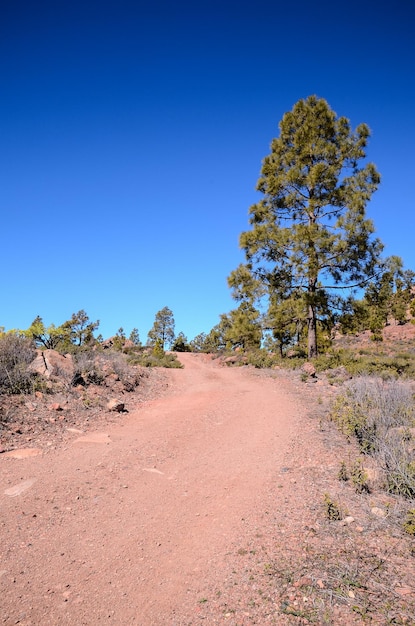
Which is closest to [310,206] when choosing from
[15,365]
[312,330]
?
[312,330]

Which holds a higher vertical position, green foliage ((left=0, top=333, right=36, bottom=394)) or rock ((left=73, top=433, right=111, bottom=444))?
green foliage ((left=0, top=333, right=36, bottom=394))

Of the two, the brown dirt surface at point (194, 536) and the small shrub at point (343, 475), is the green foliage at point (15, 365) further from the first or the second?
the small shrub at point (343, 475)

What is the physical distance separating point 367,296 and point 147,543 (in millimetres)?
16219

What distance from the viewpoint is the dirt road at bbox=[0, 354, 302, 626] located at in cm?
299

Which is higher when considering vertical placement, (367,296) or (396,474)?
(367,296)

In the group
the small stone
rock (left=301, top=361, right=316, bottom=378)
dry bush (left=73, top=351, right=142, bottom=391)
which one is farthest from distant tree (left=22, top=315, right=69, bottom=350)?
the small stone

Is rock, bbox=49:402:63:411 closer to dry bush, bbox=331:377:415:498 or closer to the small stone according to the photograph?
dry bush, bbox=331:377:415:498

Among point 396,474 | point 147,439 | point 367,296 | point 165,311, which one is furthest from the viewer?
point 165,311

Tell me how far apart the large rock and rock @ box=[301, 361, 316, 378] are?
881 cm

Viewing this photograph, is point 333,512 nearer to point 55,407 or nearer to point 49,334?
point 55,407

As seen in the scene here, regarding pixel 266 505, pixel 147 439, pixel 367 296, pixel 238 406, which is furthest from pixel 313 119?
pixel 266 505

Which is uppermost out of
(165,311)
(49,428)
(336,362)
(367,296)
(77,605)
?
(165,311)

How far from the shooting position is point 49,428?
762 cm

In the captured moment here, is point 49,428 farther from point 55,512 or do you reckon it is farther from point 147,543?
point 147,543
